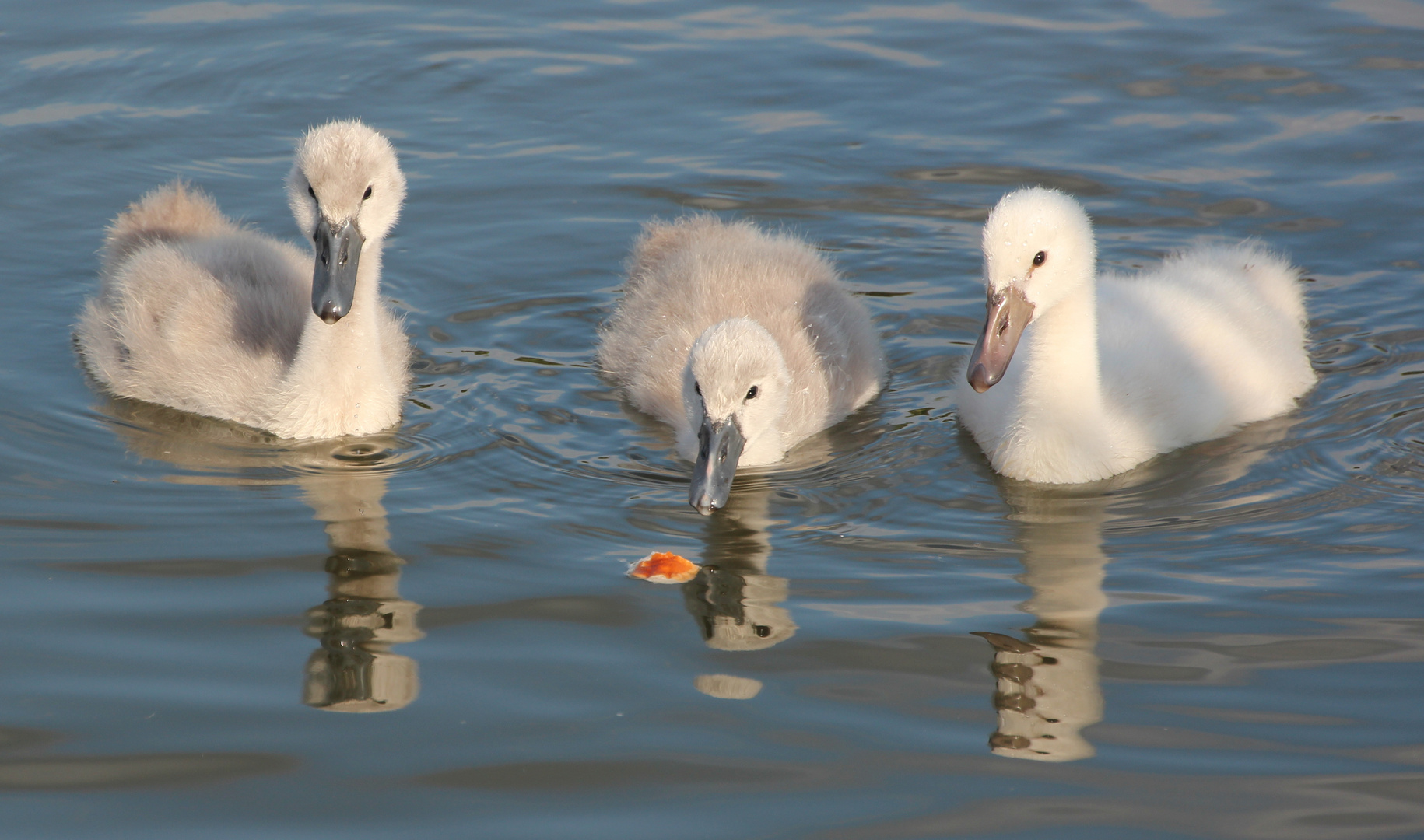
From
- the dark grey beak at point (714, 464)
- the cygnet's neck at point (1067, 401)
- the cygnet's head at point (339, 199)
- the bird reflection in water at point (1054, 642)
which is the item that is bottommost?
the bird reflection in water at point (1054, 642)

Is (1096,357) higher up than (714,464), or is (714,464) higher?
(1096,357)

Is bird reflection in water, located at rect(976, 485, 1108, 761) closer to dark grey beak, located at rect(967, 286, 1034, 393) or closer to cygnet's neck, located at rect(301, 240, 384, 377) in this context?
dark grey beak, located at rect(967, 286, 1034, 393)

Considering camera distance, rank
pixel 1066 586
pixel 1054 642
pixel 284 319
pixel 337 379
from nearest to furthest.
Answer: pixel 1054 642 → pixel 1066 586 → pixel 337 379 → pixel 284 319

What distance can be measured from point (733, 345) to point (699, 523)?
0.63 meters

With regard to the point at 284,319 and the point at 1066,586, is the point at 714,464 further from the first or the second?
the point at 284,319

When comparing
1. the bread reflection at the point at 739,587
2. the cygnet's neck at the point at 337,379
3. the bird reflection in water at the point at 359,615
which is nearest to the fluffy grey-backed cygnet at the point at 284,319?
the cygnet's neck at the point at 337,379

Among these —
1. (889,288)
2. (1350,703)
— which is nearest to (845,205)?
(889,288)

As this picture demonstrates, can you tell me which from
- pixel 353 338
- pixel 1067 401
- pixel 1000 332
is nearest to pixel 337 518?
pixel 353 338

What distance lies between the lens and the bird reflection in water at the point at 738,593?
4801 millimetres

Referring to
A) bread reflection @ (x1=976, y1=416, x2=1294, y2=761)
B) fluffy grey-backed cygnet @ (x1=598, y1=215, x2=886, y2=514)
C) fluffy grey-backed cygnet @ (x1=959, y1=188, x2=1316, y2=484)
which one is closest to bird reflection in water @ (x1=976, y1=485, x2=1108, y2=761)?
bread reflection @ (x1=976, y1=416, x2=1294, y2=761)

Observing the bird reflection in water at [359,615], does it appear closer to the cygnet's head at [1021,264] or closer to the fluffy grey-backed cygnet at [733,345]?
the fluffy grey-backed cygnet at [733,345]

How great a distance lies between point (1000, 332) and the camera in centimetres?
575

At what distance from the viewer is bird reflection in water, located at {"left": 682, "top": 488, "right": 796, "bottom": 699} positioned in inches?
189

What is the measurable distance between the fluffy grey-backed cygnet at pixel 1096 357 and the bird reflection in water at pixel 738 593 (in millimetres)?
925
